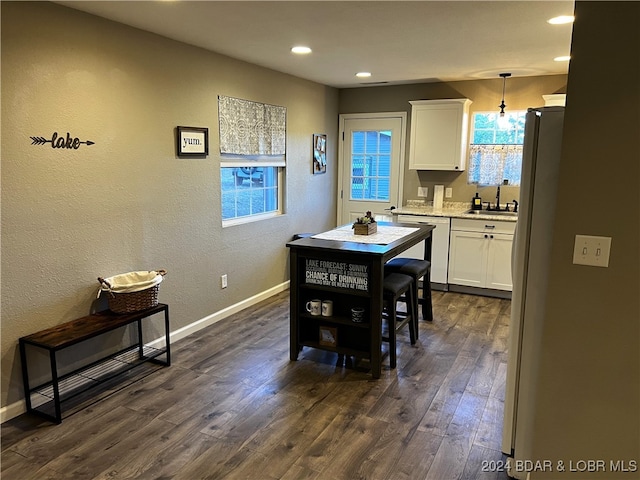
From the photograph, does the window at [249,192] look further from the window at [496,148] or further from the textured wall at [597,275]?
the textured wall at [597,275]

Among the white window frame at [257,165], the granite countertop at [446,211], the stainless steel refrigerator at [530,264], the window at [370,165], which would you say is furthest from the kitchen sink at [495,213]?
the stainless steel refrigerator at [530,264]

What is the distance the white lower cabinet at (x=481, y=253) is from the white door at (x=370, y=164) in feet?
3.22

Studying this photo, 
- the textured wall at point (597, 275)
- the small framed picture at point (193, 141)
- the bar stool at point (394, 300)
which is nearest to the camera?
the textured wall at point (597, 275)

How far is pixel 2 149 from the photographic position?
252cm

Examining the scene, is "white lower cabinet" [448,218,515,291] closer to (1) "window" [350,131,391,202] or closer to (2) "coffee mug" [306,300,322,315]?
(1) "window" [350,131,391,202]

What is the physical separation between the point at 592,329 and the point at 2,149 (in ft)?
9.58

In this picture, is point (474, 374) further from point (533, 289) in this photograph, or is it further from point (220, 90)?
point (220, 90)

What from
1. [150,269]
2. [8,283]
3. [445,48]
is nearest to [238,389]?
[150,269]

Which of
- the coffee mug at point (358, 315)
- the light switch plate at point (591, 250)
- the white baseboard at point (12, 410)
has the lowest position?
A: the white baseboard at point (12, 410)

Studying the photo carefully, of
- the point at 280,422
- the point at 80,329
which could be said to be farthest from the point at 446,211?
the point at 80,329

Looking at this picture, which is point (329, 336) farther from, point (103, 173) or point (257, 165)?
point (257, 165)

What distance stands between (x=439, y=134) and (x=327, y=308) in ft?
9.58

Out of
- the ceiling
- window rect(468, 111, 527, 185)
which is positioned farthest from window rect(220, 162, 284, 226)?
window rect(468, 111, 527, 185)

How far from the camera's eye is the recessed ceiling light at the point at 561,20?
2.85 metres
